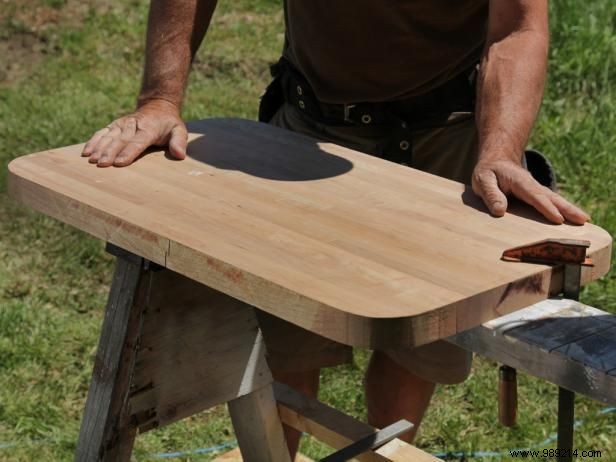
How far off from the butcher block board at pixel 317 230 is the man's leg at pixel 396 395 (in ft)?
2.85

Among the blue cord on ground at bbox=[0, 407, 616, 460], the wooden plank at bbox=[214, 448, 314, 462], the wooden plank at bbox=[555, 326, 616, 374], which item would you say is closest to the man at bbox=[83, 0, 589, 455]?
the wooden plank at bbox=[214, 448, 314, 462]

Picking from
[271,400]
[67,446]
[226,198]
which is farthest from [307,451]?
[226,198]

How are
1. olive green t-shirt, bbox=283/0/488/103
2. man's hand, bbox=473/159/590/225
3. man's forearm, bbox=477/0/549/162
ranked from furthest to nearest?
olive green t-shirt, bbox=283/0/488/103, man's forearm, bbox=477/0/549/162, man's hand, bbox=473/159/590/225

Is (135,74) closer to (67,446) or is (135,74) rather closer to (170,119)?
(67,446)

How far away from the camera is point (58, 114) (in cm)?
605

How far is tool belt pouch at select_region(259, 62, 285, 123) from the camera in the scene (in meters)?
3.46

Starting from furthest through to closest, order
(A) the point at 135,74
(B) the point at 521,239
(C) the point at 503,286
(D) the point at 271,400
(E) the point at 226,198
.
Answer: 1. (A) the point at 135,74
2. (D) the point at 271,400
3. (E) the point at 226,198
4. (B) the point at 521,239
5. (C) the point at 503,286

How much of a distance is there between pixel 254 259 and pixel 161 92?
969 mm

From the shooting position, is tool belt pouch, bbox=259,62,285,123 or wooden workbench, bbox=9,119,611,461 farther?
tool belt pouch, bbox=259,62,285,123

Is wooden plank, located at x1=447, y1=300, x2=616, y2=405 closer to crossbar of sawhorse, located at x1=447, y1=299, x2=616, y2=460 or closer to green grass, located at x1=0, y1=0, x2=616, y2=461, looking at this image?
crossbar of sawhorse, located at x1=447, y1=299, x2=616, y2=460

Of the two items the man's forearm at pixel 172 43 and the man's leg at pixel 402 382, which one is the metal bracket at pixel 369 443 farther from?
the man's forearm at pixel 172 43

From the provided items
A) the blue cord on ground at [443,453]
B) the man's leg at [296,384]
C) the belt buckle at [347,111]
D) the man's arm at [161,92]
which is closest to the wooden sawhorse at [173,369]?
the man's arm at [161,92]

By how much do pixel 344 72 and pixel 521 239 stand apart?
1.04 m

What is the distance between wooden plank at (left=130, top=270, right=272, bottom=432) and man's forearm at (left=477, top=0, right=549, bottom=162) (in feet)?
2.26
